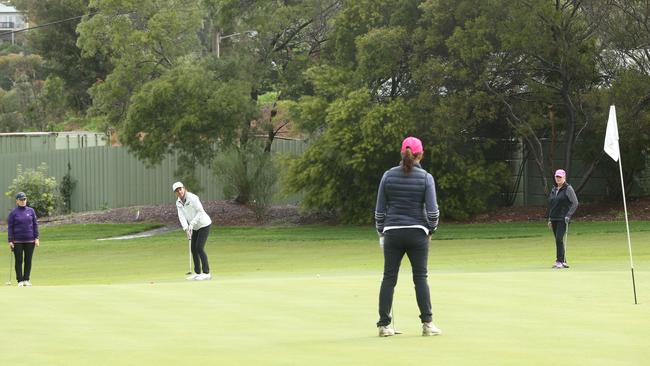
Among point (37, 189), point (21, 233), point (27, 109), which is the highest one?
point (27, 109)

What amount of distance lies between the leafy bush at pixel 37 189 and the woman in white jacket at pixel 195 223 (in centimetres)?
2880

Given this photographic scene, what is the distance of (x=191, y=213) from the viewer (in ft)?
68.3

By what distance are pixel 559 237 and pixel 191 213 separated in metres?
6.78

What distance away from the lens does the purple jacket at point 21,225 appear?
21797 millimetres

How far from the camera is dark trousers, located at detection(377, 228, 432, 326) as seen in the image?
440 inches

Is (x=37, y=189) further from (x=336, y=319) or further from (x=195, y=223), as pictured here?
(x=336, y=319)

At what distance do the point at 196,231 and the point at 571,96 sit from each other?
770 inches

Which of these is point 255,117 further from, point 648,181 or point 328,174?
point 648,181

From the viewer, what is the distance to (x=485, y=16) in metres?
36.0

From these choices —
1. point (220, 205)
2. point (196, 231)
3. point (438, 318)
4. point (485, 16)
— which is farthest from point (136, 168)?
point (438, 318)

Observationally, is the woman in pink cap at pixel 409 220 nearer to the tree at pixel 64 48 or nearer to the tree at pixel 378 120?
the tree at pixel 378 120

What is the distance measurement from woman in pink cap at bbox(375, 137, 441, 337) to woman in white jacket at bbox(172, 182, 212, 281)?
9.78 m

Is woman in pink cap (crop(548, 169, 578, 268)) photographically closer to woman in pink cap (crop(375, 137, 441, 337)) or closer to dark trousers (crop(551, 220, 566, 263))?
dark trousers (crop(551, 220, 566, 263))

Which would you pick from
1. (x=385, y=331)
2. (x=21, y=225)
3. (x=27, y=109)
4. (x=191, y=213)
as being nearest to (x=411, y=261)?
(x=385, y=331)
